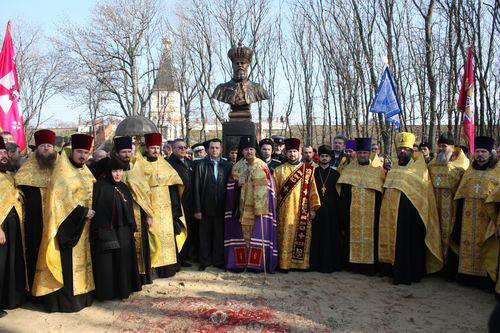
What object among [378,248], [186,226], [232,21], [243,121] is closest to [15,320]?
[186,226]

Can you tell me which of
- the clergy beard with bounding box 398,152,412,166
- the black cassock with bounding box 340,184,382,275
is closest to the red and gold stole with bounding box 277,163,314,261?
the black cassock with bounding box 340,184,382,275

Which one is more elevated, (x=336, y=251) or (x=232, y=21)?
(x=232, y=21)

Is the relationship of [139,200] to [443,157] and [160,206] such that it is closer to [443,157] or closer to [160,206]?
[160,206]

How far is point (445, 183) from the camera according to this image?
248 inches

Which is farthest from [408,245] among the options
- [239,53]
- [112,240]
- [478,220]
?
[239,53]

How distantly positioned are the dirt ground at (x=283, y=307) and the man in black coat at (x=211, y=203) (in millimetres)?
454

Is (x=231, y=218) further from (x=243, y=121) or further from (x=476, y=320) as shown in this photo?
(x=476, y=320)

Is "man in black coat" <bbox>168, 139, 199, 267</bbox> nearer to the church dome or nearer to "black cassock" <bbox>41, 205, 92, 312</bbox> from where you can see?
"black cassock" <bbox>41, 205, 92, 312</bbox>

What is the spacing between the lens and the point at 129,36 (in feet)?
81.3

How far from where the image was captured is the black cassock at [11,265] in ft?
15.8

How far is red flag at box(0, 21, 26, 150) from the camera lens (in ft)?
24.1

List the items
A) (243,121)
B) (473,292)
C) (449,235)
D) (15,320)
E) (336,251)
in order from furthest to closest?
1. (243,121)
2. (336,251)
3. (449,235)
4. (473,292)
5. (15,320)

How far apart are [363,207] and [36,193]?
4.50m

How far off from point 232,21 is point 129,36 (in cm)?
617
